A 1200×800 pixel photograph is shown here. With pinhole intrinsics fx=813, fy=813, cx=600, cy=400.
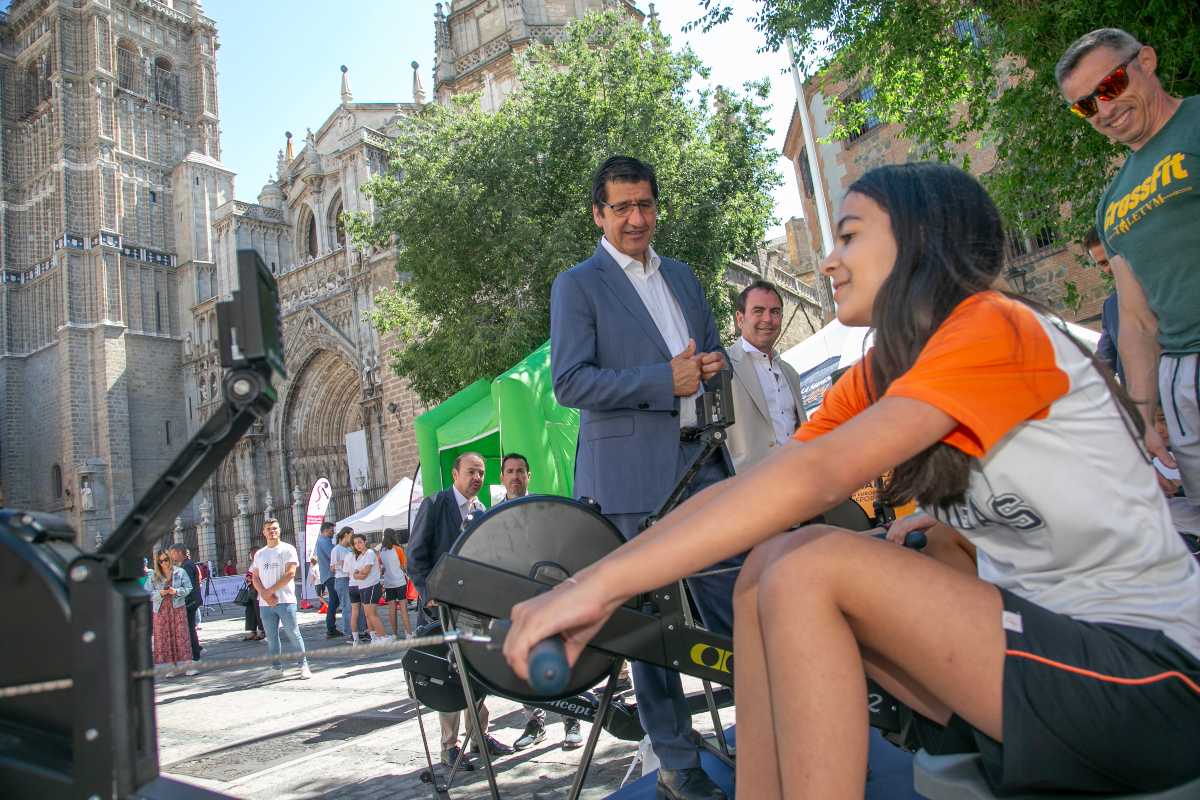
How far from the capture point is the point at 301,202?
34750 mm

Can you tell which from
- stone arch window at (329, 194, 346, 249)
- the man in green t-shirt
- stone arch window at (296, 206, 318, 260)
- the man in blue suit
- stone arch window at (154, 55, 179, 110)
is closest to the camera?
the man in green t-shirt

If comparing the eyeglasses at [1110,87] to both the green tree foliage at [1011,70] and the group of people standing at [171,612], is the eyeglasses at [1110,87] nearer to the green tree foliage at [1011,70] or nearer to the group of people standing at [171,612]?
the green tree foliage at [1011,70]

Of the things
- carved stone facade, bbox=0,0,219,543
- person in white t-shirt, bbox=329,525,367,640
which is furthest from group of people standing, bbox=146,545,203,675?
carved stone facade, bbox=0,0,219,543

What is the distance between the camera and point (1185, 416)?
7.98ft

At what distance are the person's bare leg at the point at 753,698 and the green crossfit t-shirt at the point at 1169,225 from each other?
5.89 feet

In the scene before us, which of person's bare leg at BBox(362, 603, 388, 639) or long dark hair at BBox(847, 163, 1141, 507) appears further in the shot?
person's bare leg at BBox(362, 603, 388, 639)

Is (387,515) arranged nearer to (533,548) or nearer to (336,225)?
(533,548)

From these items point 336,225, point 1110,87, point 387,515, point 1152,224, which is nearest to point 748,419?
point 1152,224

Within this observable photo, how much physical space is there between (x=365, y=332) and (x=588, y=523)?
27462mm

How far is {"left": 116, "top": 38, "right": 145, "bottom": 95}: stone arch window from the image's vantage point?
1567 inches

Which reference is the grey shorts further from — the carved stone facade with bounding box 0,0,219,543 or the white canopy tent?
the carved stone facade with bounding box 0,0,219,543

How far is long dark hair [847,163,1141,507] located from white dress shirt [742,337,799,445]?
3.00 meters

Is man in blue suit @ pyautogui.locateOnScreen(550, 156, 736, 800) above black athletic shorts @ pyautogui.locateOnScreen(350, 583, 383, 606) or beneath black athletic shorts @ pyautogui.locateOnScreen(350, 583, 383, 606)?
above

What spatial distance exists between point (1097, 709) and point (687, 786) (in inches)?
58.0
